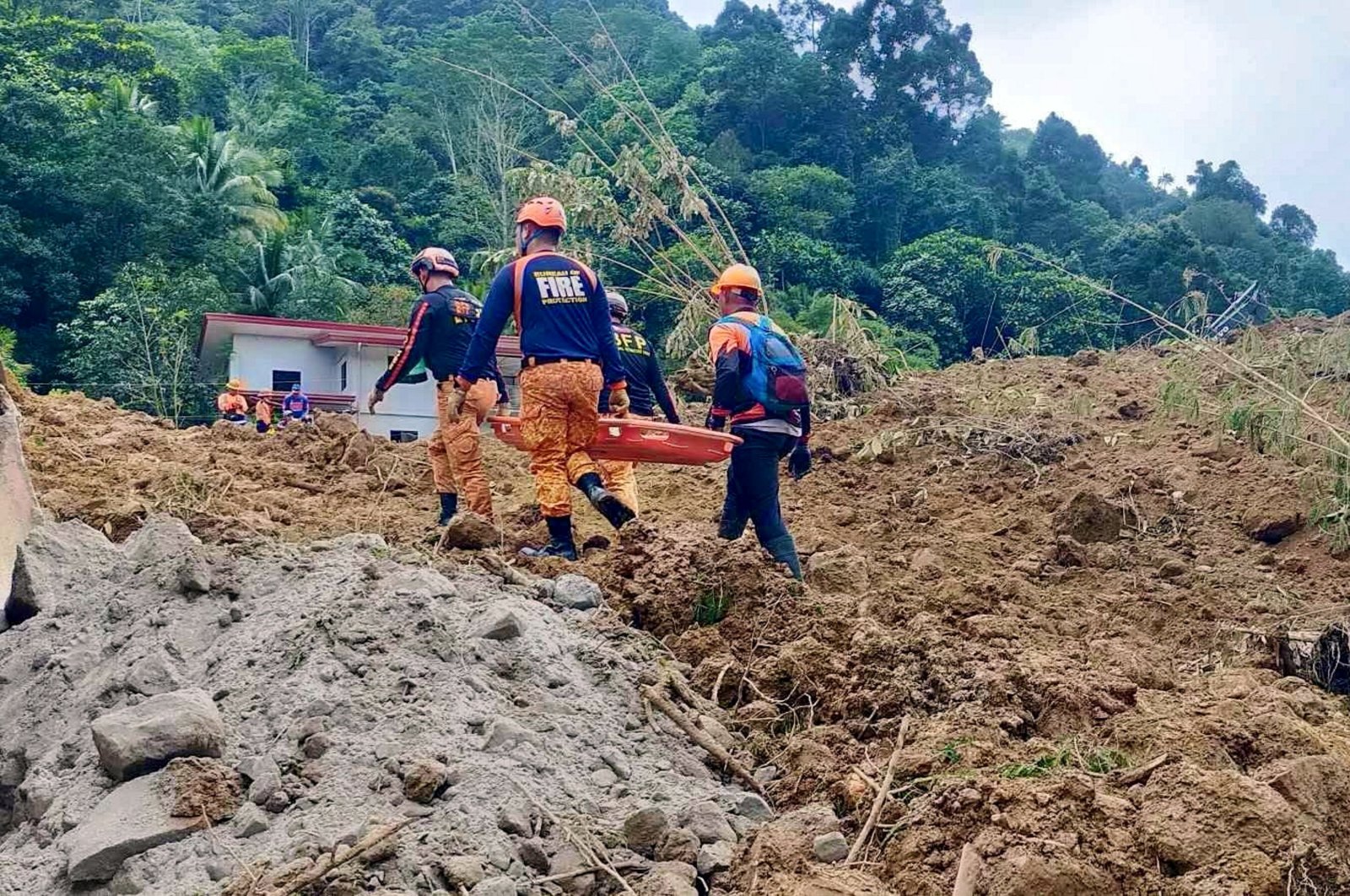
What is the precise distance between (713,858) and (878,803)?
455 mm

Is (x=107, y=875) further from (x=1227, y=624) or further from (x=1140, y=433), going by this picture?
(x=1140, y=433)

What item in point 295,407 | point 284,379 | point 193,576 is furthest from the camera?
point 284,379

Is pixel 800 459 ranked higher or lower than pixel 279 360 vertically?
higher

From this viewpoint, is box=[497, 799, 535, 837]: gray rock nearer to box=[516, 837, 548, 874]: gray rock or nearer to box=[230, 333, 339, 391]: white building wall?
box=[516, 837, 548, 874]: gray rock

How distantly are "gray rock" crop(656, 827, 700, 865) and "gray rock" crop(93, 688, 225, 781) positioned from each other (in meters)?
1.31

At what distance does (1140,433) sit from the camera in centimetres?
975

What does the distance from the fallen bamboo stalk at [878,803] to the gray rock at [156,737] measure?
1.78 m

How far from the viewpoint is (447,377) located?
7336 millimetres

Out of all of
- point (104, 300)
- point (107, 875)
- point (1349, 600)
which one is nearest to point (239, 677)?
point (107, 875)

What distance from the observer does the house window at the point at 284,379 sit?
25.2 metres

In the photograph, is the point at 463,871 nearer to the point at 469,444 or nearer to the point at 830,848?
the point at 830,848

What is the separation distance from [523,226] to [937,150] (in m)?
44.8

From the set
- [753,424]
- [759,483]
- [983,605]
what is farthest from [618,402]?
[983,605]

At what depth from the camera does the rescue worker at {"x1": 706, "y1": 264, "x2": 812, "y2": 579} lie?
19.7 feet
